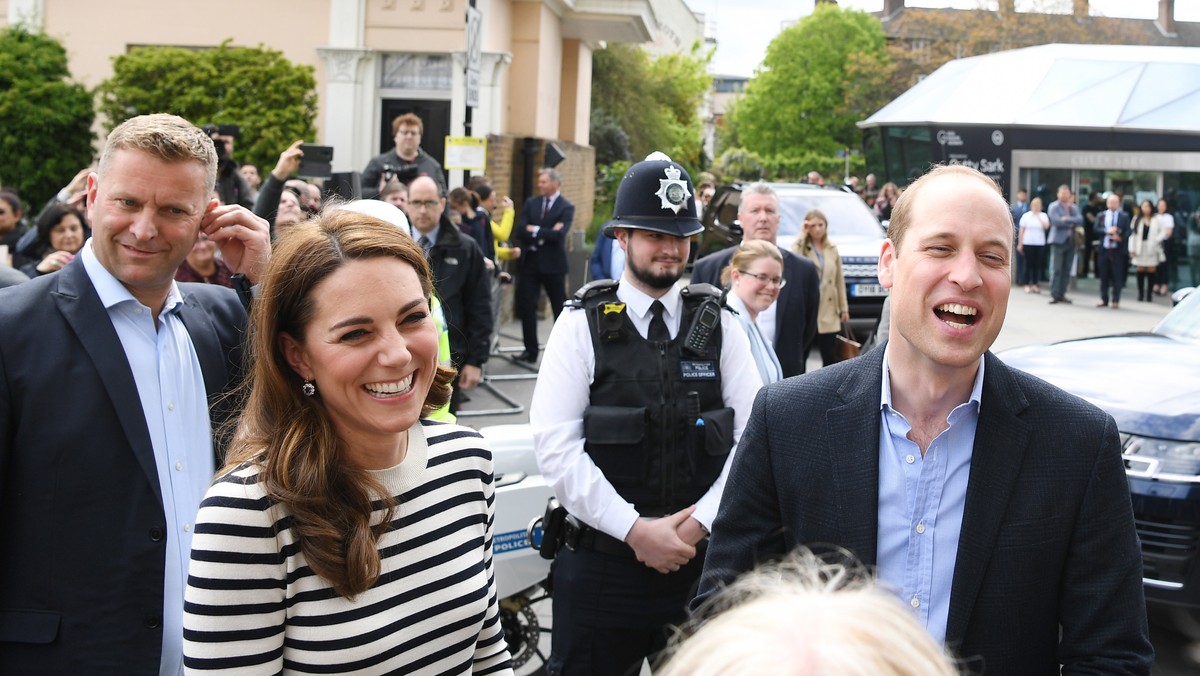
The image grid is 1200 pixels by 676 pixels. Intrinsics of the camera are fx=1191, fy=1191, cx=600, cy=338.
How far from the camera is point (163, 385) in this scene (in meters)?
3.13

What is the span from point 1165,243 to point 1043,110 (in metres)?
7.37

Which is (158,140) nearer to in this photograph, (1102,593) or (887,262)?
(887,262)

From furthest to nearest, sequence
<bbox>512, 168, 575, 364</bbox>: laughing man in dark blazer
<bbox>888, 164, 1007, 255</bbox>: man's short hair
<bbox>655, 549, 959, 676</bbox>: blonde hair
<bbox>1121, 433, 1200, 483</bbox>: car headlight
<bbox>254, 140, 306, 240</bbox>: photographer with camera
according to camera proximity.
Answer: <bbox>512, 168, 575, 364</bbox>: laughing man in dark blazer → <bbox>254, 140, 306, 240</bbox>: photographer with camera → <bbox>1121, 433, 1200, 483</bbox>: car headlight → <bbox>888, 164, 1007, 255</bbox>: man's short hair → <bbox>655, 549, 959, 676</bbox>: blonde hair

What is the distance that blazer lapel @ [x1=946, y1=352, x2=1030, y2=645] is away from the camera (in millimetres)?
2400

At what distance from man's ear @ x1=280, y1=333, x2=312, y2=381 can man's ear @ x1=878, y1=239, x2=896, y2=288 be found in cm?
130

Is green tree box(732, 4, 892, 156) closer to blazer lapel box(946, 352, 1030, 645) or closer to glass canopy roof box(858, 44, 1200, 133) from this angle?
glass canopy roof box(858, 44, 1200, 133)

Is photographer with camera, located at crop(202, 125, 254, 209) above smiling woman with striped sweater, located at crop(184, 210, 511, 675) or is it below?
above

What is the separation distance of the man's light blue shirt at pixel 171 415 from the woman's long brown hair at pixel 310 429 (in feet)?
1.91

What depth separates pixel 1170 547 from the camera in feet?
19.2

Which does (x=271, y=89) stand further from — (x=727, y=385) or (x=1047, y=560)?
(x=1047, y=560)

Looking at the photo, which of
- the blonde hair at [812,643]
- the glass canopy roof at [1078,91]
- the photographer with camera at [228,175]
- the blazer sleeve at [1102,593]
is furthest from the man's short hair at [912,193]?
the glass canopy roof at [1078,91]

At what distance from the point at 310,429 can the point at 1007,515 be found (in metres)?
1.45

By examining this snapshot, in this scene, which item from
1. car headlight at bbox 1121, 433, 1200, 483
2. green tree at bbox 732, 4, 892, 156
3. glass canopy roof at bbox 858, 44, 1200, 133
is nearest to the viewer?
car headlight at bbox 1121, 433, 1200, 483

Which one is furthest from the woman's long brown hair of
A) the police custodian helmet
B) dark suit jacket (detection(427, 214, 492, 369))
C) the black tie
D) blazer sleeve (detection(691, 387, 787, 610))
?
dark suit jacket (detection(427, 214, 492, 369))
